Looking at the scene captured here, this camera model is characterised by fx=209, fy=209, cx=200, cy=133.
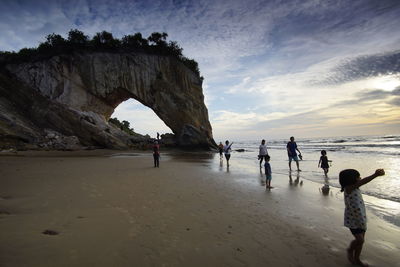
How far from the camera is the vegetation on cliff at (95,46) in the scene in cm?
2755

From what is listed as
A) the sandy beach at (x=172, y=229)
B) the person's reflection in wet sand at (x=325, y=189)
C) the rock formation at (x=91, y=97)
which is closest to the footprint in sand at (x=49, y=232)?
the sandy beach at (x=172, y=229)

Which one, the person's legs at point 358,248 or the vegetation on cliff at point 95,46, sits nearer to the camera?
→ the person's legs at point 358,248

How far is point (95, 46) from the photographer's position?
29406mm

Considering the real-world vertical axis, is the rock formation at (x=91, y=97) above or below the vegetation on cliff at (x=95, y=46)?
below

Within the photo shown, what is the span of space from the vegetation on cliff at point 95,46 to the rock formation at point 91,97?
3.03 feet

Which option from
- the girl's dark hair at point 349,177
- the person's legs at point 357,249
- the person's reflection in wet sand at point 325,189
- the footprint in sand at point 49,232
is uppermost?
the girl's dark hair at point 349,177

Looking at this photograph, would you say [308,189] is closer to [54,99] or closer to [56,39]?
[54,99]

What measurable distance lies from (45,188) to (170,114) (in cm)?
2549

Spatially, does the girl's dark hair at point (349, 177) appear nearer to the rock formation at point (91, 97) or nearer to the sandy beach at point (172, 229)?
the sandy beach at point (172, 229)

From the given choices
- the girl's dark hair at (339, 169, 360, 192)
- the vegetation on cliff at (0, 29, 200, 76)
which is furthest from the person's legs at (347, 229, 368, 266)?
the vegetation on cliff at (0, 29, 200, 76)

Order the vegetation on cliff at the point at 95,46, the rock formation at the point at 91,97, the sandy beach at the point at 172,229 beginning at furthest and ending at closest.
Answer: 1. the vegetation on cliff at the point at 95,46
2. the rock formation at the point at 91,97
3. the sandy beach at the point at 172,229

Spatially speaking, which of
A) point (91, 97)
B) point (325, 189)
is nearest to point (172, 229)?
point (325, 189)

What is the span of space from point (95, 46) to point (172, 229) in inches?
1275

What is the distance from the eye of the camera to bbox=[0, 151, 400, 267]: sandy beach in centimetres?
291
